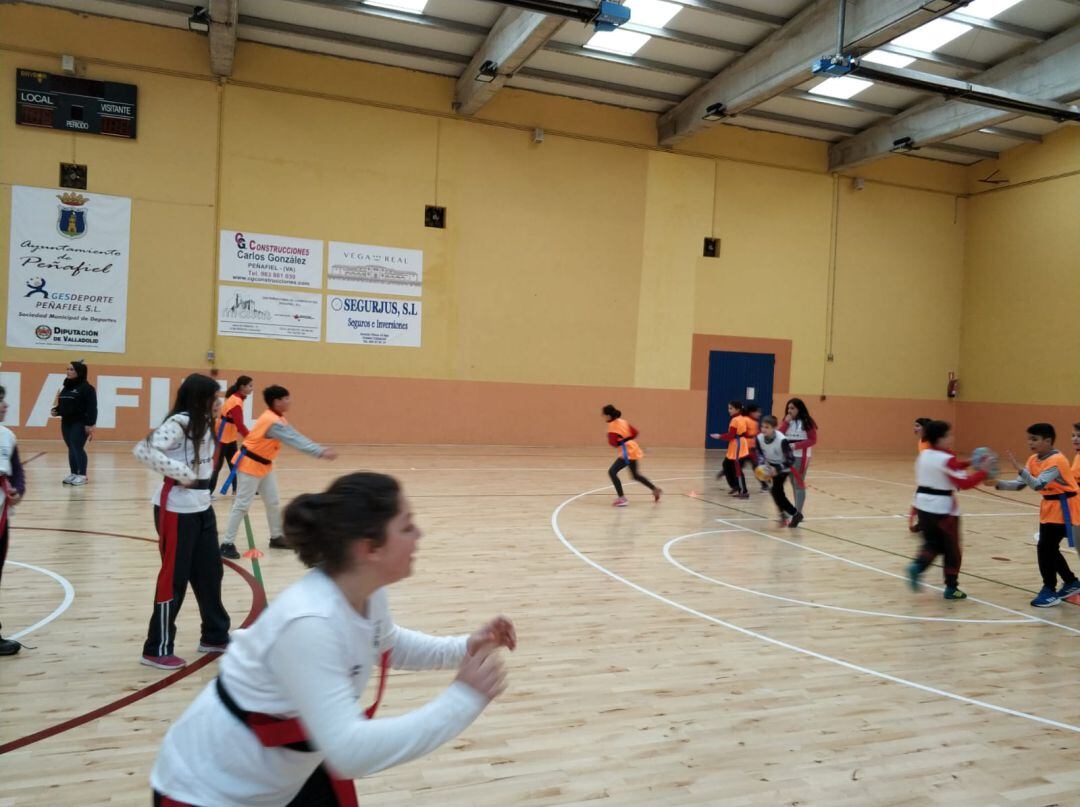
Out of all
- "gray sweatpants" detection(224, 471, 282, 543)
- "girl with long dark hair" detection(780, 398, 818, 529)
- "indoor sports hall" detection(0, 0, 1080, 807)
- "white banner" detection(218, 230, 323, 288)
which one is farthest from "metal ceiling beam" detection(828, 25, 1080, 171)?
"gray sweatpants" detection(224, 471, 282, 543)

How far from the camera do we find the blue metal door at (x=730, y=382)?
19375 mm

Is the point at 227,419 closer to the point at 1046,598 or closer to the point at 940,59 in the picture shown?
the point at 1046,598

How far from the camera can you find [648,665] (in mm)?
4840

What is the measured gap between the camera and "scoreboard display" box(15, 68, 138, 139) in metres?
14.0

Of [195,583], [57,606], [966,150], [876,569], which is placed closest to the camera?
[195,583]

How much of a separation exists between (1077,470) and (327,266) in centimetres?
1325

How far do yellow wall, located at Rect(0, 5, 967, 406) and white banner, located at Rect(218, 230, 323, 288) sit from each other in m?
0.23

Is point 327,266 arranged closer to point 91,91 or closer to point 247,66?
point 247,66

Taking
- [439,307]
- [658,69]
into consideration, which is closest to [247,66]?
[439,307]

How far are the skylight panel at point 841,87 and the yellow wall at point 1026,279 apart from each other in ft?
17.9

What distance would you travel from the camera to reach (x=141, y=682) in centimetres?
424

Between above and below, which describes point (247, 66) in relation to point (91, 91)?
above

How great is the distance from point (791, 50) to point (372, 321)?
944 cm

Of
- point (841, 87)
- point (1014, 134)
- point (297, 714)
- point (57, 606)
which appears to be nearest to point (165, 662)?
point (57, 606)
